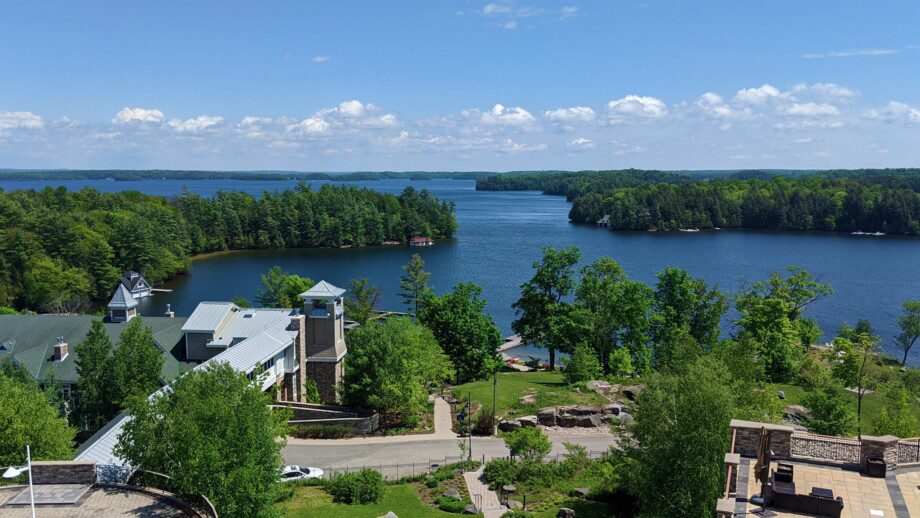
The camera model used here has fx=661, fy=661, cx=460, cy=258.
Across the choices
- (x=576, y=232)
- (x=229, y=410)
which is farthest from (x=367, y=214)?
(x=229, y=410)

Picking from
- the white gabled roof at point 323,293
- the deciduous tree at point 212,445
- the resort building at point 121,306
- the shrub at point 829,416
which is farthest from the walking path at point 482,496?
the resort building at point 121,306

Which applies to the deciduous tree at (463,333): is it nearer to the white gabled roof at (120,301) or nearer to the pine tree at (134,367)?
the white gabled roof at (120,301)

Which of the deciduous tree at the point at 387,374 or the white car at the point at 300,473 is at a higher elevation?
the deciduous tree at the point at 387,374

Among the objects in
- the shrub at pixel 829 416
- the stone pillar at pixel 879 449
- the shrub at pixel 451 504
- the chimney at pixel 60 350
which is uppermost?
the stone pillar at pixel 879 449

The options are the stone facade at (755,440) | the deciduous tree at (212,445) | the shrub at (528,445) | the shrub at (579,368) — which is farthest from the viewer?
the shrub at (579,368)

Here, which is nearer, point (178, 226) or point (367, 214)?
point (178, 226)

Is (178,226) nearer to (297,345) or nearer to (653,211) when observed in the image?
(297,345)
